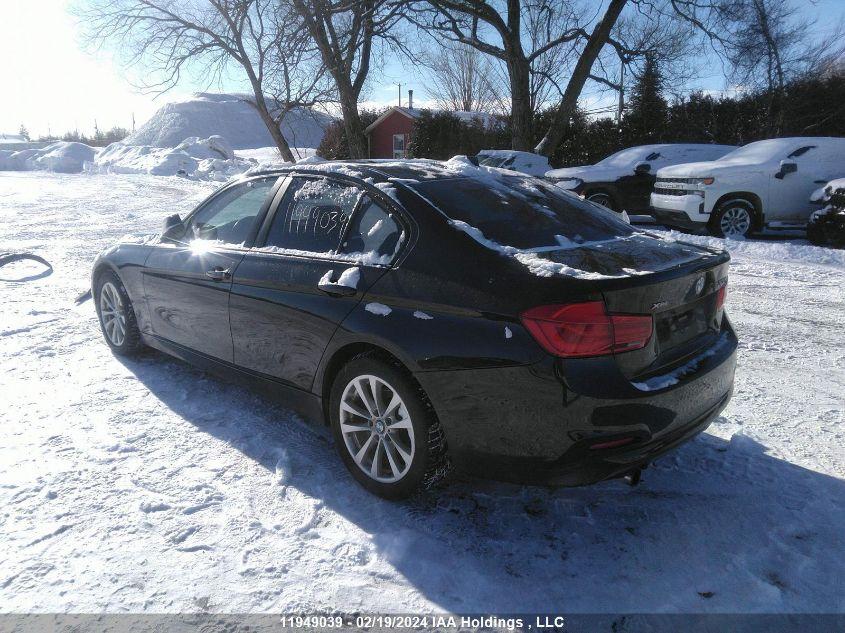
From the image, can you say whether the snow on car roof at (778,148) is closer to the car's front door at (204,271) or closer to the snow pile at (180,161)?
the car's front door at (204,271)

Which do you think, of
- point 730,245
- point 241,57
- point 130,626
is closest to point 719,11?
point 730,245

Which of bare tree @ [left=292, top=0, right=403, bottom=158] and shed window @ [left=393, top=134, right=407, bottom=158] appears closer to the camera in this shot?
bare tree @ [left=292, top=0, right=403, bottom=158]

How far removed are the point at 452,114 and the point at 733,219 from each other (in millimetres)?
19190

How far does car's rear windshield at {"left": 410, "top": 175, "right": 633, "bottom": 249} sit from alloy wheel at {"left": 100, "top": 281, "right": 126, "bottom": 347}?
2811 millimetres

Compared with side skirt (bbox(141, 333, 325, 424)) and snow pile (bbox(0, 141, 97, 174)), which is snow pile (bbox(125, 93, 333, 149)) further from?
side skirt (bbox(141, 333, 325, 424))

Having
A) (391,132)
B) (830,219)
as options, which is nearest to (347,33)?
(830,219)

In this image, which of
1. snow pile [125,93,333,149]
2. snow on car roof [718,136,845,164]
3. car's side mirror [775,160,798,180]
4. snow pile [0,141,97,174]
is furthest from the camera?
snow pile [125,93,333,149]

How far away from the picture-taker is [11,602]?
2.24 metres

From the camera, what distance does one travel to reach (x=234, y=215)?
4539 millimetres

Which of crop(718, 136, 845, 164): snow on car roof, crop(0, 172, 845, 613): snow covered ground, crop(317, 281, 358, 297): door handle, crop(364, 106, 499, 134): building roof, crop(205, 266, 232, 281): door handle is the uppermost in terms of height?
crop(364, 106, 499, 134): building roof

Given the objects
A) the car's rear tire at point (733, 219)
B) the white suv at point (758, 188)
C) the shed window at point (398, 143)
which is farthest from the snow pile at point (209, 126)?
the car's rear tire at point (733, 219)

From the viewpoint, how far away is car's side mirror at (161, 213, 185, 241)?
4.32 meters

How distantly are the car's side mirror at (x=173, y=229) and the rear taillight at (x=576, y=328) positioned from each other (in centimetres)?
289

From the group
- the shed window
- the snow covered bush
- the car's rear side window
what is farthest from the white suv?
the shed window
